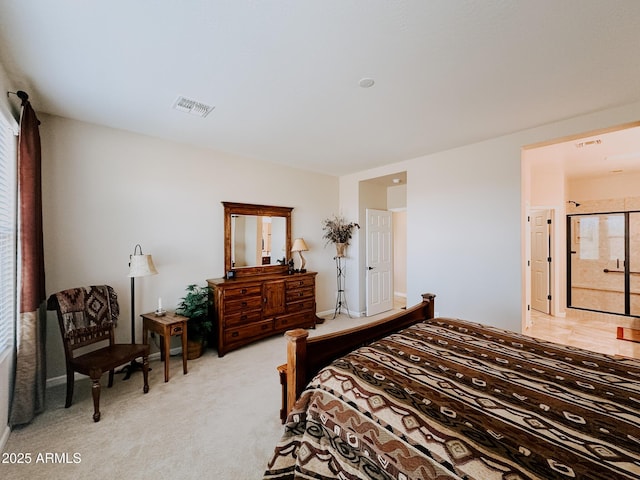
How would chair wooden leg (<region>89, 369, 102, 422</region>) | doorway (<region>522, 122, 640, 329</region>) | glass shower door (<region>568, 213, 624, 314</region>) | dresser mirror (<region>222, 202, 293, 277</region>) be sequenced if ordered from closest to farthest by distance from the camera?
chair wooden leg (<region>89, 369, 102, 422</region>) < dresser mirror (<region>222, 202, 293, 277</region>) < doorway (<region>522, 122, 640, 329</region>) < glass shower door (<region>568, 213, 624, 314</region>)

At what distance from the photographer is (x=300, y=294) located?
4.28 meters

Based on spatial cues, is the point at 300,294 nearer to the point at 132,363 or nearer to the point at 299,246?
the point at 299,246

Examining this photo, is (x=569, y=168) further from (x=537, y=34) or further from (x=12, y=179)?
(x=12, y=179)

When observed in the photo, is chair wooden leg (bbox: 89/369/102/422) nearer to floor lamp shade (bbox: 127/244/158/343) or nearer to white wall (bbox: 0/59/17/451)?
white wall (bbox: 0/59/17/451)

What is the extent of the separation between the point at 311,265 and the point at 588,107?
4.05 meters

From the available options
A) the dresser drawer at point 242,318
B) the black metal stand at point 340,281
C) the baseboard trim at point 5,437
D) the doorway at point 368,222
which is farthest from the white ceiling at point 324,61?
the black metal stand at point 340,281

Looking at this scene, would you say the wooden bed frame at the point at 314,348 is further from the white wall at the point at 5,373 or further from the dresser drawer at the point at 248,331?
the white wall at the point at 5,373

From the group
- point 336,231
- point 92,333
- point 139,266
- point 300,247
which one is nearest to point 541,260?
point 336,231

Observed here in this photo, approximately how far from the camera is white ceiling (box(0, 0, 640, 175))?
5.05 ft

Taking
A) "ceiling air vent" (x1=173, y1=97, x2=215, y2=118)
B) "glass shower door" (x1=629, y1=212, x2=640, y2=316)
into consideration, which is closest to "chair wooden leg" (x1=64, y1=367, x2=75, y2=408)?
"ceiling air vent" (x1=173, y1=97, x2=215, y2=118)

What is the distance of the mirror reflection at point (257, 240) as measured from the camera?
13.3ft

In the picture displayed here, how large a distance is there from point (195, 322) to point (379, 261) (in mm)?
3511

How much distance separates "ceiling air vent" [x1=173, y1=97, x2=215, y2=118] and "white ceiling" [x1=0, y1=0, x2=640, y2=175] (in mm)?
83

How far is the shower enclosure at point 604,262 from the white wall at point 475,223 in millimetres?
2935
